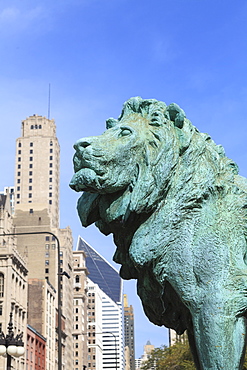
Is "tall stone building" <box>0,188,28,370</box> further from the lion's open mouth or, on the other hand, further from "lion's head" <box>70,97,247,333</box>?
the lion's open mouth

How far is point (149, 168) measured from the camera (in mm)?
4195

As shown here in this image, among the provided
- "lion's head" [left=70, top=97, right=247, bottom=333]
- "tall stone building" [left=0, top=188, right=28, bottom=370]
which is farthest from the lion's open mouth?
"tall stone building" [left=0, top=188, right=28, bottom=370]

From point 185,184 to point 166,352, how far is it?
3698cm

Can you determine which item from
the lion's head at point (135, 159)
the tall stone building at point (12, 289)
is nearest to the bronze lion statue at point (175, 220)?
the lion's head at point (135, 159)

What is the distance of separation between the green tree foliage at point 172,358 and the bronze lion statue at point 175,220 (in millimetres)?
26024

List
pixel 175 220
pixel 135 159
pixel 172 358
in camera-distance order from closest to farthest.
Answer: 1. pixel 175 220
2. pixel 135 159
3. pixel 172 358

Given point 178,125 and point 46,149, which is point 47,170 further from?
point 178,125

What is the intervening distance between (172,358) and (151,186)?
1324 inches

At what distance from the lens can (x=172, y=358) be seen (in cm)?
3591

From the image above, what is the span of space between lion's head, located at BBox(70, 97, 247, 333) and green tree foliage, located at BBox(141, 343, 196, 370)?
26.0 metres

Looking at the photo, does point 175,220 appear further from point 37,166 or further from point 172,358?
point 37,166

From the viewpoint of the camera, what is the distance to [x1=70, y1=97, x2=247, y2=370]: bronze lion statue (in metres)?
3.95

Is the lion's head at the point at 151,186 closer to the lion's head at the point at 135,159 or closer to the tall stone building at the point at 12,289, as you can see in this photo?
the lion's head at the point at 135,159

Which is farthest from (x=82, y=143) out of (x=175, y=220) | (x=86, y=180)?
(x=175, y=220)
